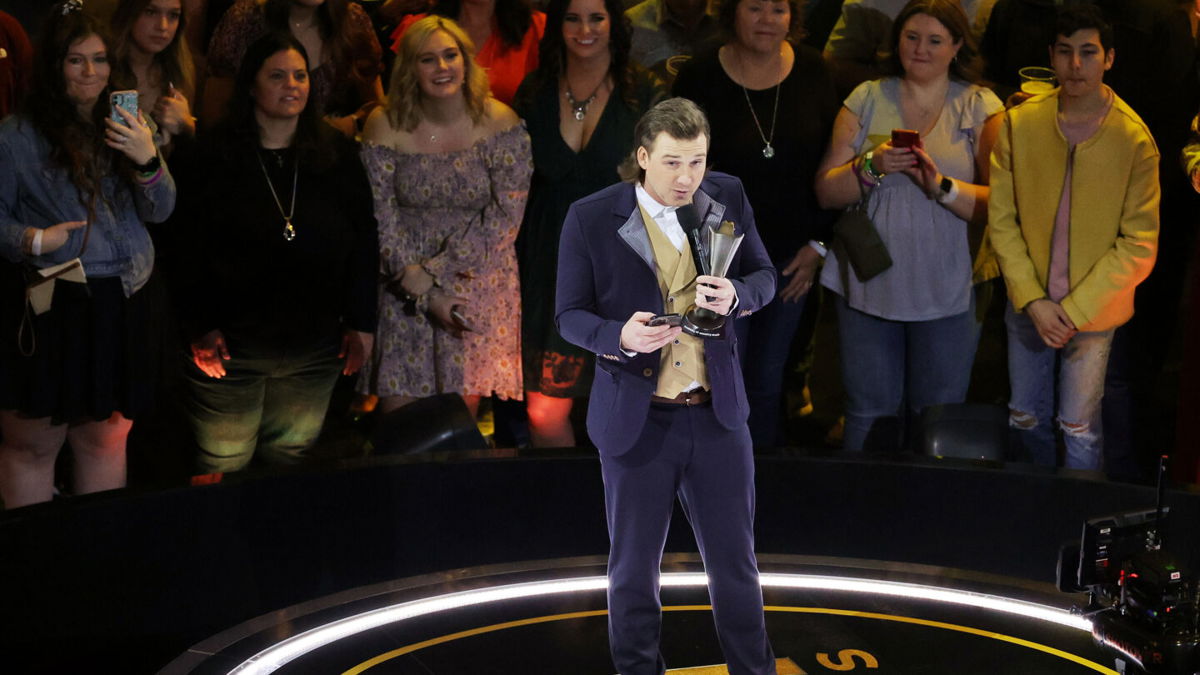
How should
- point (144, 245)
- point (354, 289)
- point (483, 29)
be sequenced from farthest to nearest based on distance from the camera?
point (483, 29)
point (354, 289)
point (144, 245)

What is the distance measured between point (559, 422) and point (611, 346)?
93.4 inches

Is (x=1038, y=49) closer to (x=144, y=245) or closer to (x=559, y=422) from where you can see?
(x=559, y=422)

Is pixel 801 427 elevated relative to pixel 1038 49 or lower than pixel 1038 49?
lower

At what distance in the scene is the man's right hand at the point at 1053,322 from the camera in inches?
229

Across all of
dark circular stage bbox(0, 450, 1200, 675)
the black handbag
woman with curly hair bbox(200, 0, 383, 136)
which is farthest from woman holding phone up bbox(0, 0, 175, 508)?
the black handbag

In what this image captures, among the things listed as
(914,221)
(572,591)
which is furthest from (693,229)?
(914,221)

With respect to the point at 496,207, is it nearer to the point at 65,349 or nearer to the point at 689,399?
the point at 65,349

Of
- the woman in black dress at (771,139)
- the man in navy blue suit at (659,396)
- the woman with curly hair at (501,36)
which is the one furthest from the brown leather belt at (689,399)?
the woman with curly hair at (501,36)

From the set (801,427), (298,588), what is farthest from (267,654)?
(801,427)

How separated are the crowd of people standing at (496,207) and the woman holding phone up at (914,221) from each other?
0.01m

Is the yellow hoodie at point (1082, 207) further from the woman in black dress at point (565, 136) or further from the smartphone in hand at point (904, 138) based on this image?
the woman in black dress at point (565, 136)

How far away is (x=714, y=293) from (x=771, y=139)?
8.15ft

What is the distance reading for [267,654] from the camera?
433 centimetres

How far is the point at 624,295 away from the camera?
13.3 ft
